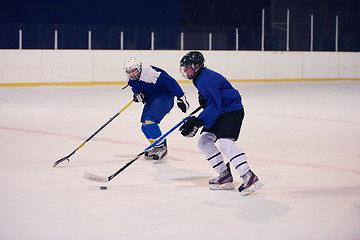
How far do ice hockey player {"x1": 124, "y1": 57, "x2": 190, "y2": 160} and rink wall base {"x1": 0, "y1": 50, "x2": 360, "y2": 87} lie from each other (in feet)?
29.6

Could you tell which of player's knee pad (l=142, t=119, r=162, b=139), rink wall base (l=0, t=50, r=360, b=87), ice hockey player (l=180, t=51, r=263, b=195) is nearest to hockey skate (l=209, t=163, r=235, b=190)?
ice hockey player (l=180, t=51, r=263, b=195)

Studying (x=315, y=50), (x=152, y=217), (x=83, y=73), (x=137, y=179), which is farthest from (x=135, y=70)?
(x=315, y=50)

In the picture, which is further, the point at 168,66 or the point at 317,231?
the point at 168,66

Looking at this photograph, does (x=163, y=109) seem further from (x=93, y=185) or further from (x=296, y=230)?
(x=296, y=230)

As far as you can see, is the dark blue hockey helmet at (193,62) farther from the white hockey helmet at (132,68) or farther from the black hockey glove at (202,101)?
the white hockey helmet at (132,68)

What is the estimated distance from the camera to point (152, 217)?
12.0 feet

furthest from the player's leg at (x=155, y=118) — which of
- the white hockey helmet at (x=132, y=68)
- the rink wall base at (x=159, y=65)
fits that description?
the rink wall base at (x=159, y=65)

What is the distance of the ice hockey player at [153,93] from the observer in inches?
225

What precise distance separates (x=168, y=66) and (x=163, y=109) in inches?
411

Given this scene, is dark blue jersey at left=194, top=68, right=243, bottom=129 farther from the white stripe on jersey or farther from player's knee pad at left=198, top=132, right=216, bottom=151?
the white stripe on jersey

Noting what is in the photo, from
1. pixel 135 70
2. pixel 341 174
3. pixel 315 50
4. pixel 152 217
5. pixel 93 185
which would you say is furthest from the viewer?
pixel 315 50

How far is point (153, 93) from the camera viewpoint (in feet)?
19.6

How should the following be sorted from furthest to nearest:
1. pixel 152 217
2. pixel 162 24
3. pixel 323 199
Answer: pixel 162 24 → pixel 323 199 → pixel 152 217

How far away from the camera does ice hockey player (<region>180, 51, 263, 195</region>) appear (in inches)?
168
